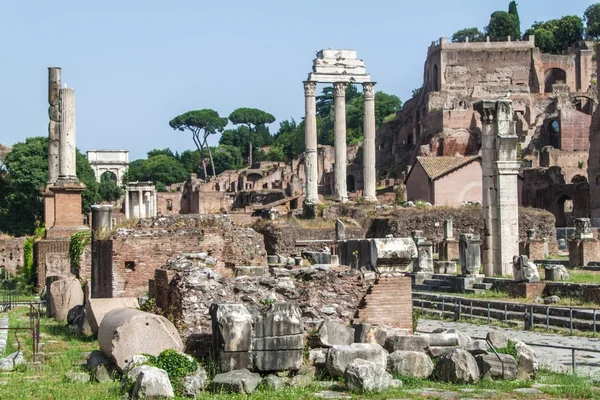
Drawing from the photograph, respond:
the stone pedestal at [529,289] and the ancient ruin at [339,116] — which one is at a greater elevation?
Result: the ancient ruin at [339,116]

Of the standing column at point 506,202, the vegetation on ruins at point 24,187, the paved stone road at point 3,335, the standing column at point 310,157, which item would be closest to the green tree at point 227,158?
the vegetation on ruins at point 24,187

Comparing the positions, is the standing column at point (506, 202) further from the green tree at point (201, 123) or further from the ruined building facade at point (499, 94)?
the green tree at point (201, 123)

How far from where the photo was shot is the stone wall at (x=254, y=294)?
1118cm

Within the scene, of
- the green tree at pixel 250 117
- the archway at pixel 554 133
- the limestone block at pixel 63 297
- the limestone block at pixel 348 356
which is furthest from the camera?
the green tree at pixel 250 117

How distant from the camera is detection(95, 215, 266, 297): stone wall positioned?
17.0 metres

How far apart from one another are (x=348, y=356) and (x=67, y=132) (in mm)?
18232

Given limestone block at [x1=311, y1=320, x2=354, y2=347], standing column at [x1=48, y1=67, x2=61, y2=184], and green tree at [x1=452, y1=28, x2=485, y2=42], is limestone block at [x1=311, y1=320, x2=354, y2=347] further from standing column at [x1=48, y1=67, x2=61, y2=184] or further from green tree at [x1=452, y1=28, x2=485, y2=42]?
green tree at [x1=452, y1=28, x2=485, y2=42]

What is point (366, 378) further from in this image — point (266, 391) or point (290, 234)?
point (290, 234)

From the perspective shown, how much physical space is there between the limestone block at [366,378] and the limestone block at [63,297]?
10346mm

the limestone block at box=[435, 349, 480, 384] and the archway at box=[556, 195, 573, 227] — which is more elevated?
the archway at box=[556, 195, 573, 227]

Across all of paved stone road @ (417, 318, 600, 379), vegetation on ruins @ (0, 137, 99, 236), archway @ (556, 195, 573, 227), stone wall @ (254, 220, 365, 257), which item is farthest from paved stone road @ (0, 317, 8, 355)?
archway @ (556, 195, 573, 227)

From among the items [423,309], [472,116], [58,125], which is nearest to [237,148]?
[472,116]

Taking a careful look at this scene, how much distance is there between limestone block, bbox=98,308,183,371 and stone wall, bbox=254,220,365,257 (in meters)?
22.8

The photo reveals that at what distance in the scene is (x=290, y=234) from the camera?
118 ft
